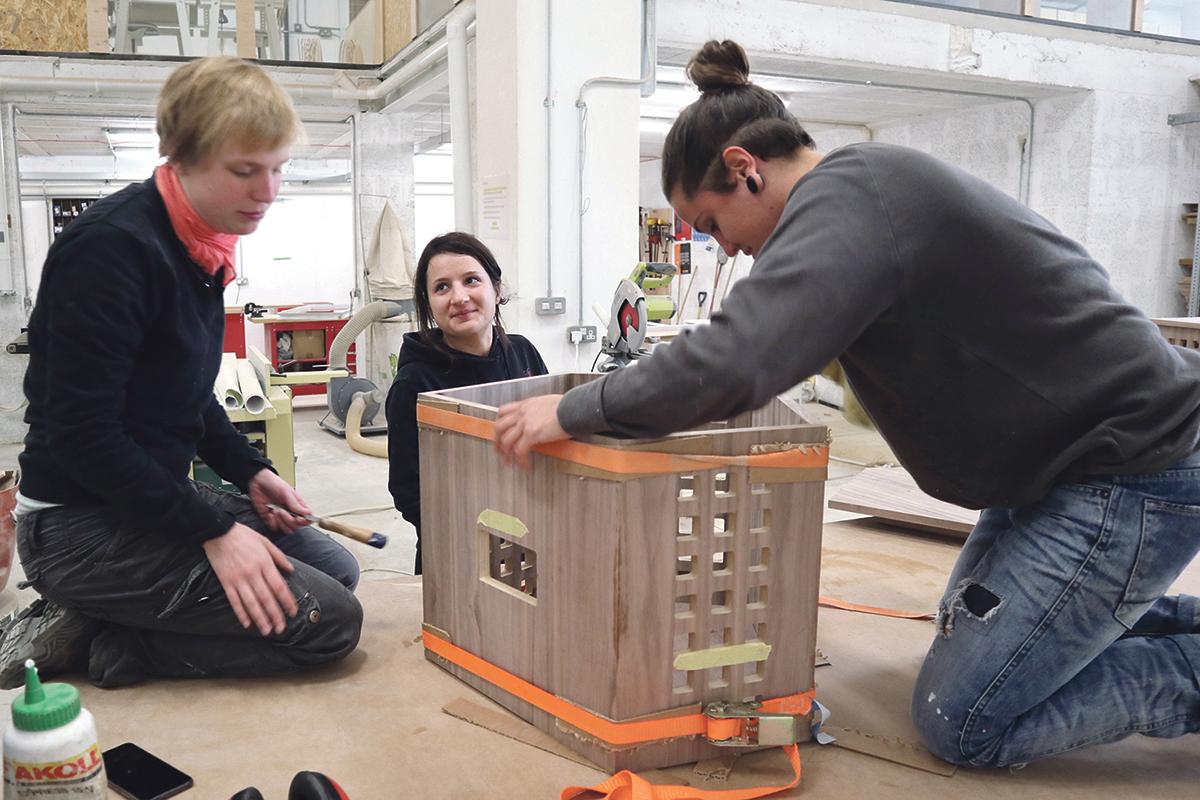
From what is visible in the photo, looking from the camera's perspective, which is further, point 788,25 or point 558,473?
point 788,25

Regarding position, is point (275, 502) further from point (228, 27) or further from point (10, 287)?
point (228, 27)

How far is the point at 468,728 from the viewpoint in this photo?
1.38m

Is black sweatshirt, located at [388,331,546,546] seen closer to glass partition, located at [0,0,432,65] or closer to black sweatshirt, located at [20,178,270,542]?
black sweatshirt, located at [20,178,270,542]

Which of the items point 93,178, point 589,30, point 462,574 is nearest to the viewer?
point 462,574

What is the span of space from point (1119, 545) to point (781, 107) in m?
0.77

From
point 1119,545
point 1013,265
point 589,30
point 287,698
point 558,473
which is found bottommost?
point 287,698

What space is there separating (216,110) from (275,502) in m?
0.75

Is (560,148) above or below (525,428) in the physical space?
above

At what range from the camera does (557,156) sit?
416 centimetres

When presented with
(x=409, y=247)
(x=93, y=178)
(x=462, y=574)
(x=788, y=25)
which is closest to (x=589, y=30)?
(x=788, y=25)

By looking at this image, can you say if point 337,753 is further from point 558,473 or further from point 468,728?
point 558,473

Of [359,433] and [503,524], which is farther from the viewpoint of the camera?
[359,433]

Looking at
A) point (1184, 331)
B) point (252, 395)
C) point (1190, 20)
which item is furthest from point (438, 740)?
point (1190, 20)

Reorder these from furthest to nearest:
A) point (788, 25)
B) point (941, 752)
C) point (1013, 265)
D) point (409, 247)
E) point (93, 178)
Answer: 1. point (93, 178)
2. point (409, 247)
3. point (788, 25)
4. point (941, 752)
5. point (1013, 265)
